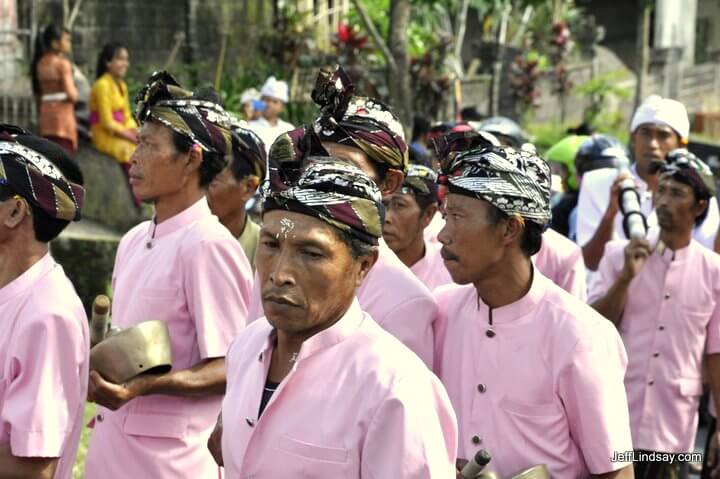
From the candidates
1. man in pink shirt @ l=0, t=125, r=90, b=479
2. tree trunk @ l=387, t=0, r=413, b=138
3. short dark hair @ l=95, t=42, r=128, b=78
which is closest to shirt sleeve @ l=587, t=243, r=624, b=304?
man in pink shirt @ l=0, t=125, r=90, b=479

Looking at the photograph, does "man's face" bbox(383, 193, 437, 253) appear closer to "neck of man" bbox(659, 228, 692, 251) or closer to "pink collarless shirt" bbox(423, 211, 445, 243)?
"pink collarless shirt" bbox(423, 211, 445, 243)

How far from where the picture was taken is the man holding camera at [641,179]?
7.42m

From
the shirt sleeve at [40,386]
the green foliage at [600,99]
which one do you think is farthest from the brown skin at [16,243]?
the green foliage at [600,99]

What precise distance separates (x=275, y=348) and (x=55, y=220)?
94cm

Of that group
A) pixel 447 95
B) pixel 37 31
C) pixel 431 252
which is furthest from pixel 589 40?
pixel 431 252

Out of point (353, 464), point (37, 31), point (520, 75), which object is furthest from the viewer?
point (520, 75)

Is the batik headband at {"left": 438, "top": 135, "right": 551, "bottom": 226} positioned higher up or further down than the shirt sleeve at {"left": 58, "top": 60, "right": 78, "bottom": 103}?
higher up

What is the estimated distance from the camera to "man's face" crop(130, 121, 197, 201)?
4793mm

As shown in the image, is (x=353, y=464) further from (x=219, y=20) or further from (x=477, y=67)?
(x=477, y=67)

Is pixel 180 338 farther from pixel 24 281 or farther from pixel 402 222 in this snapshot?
pixel 402 222

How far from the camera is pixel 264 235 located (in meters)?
3.32

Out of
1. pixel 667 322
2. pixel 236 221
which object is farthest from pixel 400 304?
pixel 667 322

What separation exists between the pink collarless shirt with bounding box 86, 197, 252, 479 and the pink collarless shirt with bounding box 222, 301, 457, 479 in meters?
1.30

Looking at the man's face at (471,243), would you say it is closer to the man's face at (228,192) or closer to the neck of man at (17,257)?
the neck of man at (17,257)
